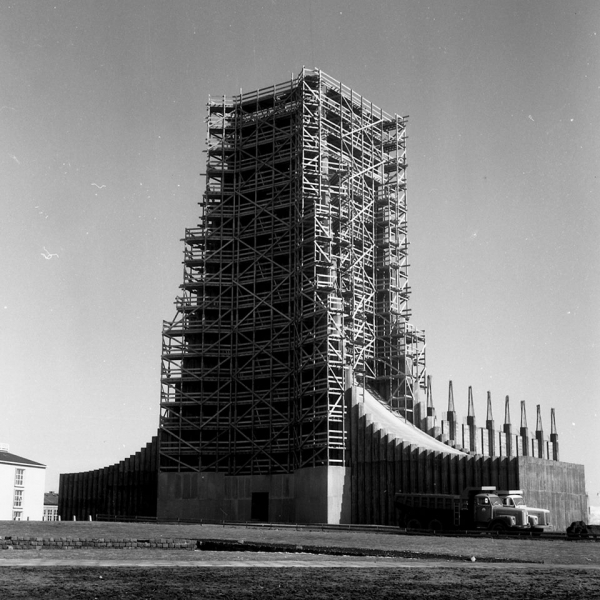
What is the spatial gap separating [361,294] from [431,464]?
76.2 feet

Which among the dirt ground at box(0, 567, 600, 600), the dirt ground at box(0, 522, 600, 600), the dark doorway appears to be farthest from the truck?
the dirt ground at box(0, 567, 600, 600)

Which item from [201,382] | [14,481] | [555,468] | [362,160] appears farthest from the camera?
[14,481]

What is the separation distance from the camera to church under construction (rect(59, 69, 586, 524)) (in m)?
84.7

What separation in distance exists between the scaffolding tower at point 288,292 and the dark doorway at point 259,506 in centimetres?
249

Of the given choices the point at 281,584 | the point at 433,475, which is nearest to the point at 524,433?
the point at 433,475

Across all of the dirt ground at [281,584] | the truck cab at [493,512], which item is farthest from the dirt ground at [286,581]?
the truck cab at [493,512]

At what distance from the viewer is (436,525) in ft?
190

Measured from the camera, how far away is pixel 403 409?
306 ft

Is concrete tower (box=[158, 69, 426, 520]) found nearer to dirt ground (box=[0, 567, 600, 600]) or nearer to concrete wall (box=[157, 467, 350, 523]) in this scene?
concrete wall (box=[157, 467, 350, 523])

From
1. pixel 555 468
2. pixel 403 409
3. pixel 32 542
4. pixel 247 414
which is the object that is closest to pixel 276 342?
pixel 247 414

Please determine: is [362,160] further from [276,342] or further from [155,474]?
[155,474]

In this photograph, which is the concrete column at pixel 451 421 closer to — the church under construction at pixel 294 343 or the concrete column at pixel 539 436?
the church under construction at pixel 294 343

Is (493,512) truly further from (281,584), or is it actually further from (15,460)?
(15,460)

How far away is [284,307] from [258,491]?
1723 centimetres
